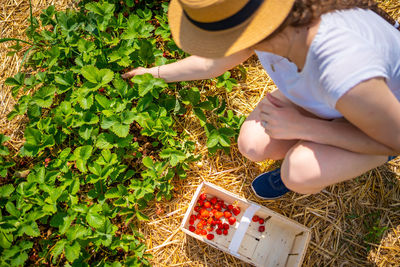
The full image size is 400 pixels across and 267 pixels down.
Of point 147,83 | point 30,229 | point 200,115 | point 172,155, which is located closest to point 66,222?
point 30,229

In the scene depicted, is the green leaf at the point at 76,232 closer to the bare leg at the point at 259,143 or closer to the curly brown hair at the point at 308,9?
the bare leg at the point at 259,143

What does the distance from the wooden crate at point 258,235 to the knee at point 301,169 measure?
1.40 feet

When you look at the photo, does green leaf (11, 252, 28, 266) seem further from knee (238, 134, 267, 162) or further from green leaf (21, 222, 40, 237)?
knee (238, 134, 267, 162)

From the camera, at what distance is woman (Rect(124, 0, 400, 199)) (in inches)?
40.3

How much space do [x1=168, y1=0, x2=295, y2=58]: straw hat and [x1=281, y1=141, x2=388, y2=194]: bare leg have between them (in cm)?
74

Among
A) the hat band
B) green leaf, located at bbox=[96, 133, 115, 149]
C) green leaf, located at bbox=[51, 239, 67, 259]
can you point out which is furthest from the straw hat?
green leaf, located at bbox=[51, 239, 67, 259]

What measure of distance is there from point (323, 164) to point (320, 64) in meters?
0.56

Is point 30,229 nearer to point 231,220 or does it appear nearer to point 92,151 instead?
point 92,151

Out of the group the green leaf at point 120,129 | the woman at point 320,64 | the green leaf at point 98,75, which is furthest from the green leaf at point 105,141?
the woman at point 320,64

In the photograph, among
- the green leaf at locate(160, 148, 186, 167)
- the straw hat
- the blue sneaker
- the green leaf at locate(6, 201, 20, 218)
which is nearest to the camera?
the straw hat

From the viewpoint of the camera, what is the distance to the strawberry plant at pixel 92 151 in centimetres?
176

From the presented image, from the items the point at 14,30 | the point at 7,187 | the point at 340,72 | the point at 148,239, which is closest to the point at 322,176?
the point at 340,72

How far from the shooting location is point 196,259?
207 centimetres

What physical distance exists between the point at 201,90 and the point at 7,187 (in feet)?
5.00
